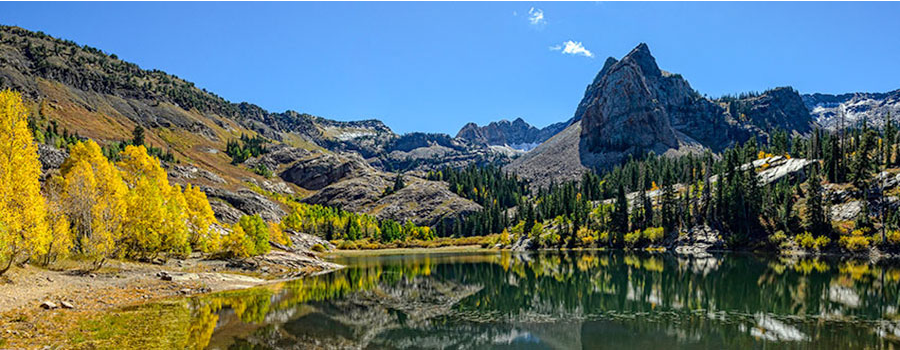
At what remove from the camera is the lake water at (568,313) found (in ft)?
87.0

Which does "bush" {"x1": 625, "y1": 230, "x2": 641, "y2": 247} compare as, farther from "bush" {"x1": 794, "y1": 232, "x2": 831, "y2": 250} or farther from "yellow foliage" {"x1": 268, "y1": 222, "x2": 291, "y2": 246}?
"yellow foliage" {"x1": 268, "y1": 222, "x2": 291, "y2": 246}

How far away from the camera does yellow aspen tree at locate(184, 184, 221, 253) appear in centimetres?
6328

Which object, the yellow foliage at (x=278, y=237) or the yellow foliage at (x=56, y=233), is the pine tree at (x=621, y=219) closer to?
the yellow foliage at (x=278, y=237)

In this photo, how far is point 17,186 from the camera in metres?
29.9

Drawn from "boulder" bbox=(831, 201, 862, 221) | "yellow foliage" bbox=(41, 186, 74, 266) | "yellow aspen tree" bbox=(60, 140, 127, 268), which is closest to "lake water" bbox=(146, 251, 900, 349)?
"yellow foliage" bbox=(41, 186, 74, 266)

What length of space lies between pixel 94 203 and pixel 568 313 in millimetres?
46402

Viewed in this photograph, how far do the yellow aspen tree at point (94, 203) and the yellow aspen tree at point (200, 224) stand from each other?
17.2m

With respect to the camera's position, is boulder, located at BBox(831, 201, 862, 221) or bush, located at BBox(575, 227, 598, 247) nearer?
boulder, located at BBox(831, 201, 862, 221)

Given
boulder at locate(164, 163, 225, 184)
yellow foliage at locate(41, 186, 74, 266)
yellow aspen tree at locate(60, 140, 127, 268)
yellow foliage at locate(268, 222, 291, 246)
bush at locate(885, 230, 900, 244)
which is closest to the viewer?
yellow foliage at locate(41, 186, 74, 266)

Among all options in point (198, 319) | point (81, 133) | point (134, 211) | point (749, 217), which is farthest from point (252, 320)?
point (81, 133)

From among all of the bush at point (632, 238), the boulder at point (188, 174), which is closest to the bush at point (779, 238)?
the bush at point (632, 238)

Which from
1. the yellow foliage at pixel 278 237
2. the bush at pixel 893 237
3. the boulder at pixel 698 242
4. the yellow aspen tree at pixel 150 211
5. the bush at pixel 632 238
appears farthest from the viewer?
the bush at pixel 632 238

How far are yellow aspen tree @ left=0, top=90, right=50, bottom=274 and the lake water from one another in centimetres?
1213

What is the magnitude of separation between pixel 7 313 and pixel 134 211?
2738 centimetres
